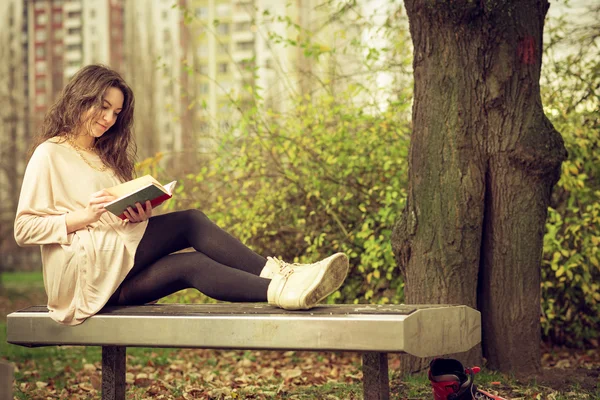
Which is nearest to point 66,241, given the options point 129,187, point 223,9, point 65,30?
point 129,187

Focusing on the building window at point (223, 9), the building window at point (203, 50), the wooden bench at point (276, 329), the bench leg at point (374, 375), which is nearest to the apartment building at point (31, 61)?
the wooden bench at point (276, 329)

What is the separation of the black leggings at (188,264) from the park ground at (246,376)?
3.24 feet

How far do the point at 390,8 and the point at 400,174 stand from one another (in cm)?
148

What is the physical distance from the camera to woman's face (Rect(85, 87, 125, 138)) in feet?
12.9

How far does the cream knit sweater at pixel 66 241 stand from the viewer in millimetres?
3492

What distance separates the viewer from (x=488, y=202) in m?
4.65

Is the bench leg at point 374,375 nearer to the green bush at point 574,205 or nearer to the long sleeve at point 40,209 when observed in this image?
the long sleeve at point 40,209

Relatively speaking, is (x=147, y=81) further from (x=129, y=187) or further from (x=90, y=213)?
(x=90, y=213)

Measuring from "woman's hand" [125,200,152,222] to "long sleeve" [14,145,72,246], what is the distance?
0.29m

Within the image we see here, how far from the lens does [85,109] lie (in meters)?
3.91

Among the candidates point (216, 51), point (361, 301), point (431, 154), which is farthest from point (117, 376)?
point (216, 51)

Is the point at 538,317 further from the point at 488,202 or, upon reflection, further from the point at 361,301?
the point at 361,301

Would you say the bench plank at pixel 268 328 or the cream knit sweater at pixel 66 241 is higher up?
the cream knit sweater at pixel 66 241

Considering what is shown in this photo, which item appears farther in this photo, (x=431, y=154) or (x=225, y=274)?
(x=431, y=154)
